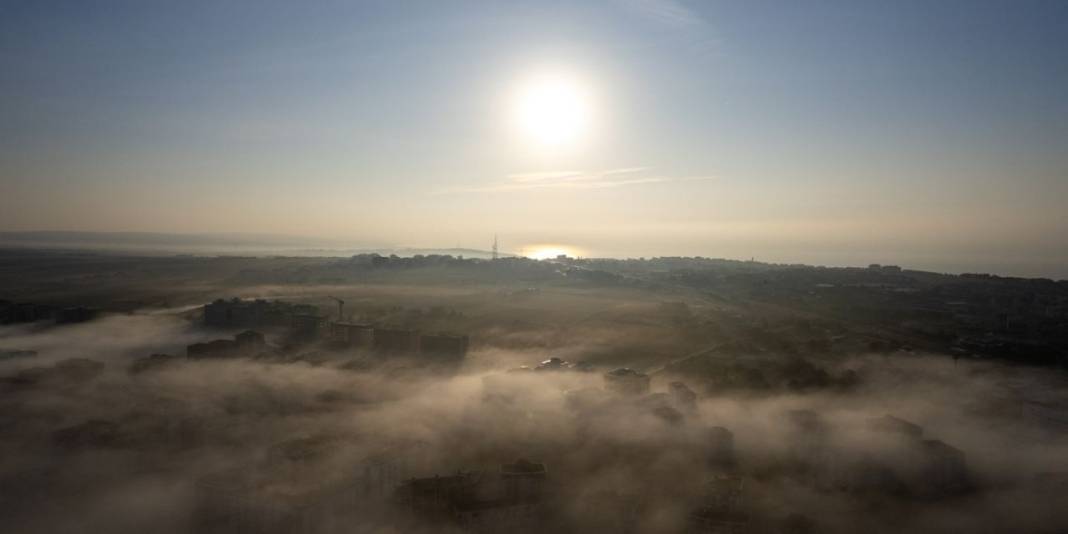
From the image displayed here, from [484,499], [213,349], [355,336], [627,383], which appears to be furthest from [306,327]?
[484,499]

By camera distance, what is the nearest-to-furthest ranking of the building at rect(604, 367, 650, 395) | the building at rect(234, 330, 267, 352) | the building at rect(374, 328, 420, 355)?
1. the building at rect(604, 367, 650, 395)
2. the building at rect(234, 330, 267, 352)
3. the building at rect(374, 328, 420, 355)

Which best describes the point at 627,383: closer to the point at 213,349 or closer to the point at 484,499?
the point at 484,499

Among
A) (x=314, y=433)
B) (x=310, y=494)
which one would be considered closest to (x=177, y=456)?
(x=314, y=433)

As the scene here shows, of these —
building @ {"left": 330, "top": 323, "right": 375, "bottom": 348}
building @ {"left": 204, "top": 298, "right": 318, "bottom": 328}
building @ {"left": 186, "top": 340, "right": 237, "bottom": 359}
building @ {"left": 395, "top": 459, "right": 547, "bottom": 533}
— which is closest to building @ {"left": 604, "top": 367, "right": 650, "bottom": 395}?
building @ {"left": 395, "top": 459, "right": 547, "bottom": 533}

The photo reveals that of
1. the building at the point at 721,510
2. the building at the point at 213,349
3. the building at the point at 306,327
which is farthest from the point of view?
the building at the point at 306,327

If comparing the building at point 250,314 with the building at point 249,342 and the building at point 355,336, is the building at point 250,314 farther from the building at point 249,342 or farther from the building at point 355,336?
the building at point 249,342

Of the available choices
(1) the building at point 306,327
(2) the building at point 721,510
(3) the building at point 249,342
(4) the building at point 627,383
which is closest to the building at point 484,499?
(2) the building at point 721,510

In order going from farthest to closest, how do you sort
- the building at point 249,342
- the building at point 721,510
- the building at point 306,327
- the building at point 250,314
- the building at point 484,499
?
1. the building at point 250,314
2. the building at point 306,327
3. the building at point 249,342
4. the building at point 484,499
5. the building at point 721,510

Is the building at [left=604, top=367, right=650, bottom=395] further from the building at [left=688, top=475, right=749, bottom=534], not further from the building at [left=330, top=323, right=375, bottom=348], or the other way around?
the building at [left=330, top=323, right=375, bottom=348]

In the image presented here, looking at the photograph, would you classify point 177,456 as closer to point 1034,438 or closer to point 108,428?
point 108,428
